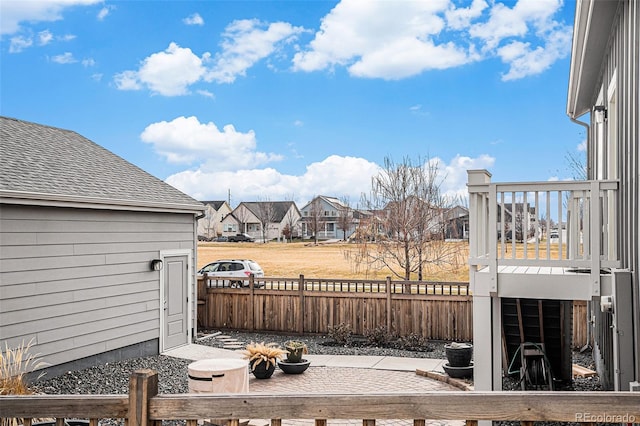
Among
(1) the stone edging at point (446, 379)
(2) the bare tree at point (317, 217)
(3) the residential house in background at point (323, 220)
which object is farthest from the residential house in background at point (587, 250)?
(2) the bare tree at point (317, 217)

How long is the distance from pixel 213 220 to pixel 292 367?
139 feet

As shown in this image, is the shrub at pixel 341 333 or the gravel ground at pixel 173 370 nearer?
the gravel ground at pixel 173 370

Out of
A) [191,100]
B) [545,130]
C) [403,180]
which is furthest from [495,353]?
[191,100]

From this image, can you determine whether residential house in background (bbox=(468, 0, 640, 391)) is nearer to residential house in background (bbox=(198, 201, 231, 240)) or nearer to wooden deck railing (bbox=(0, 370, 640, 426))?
wooden deck railing (bbox=(0, 370, 640, 426))

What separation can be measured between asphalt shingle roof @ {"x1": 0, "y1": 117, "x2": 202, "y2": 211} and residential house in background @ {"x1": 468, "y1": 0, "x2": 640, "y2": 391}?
6302mm

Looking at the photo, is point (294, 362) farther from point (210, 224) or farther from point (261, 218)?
point (210, 224)

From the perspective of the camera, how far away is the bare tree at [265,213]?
46.4m

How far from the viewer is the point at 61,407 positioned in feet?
A: 8.23

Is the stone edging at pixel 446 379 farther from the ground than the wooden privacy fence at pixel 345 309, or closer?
closer

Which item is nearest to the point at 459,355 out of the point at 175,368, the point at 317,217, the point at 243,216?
the point at 175,368

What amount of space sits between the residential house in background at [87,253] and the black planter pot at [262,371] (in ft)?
9.32

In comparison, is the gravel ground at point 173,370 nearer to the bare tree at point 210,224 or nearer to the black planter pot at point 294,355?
the black planter pot at point 294,355

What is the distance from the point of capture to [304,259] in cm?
3159

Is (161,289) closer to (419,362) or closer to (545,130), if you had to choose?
(419,362)
